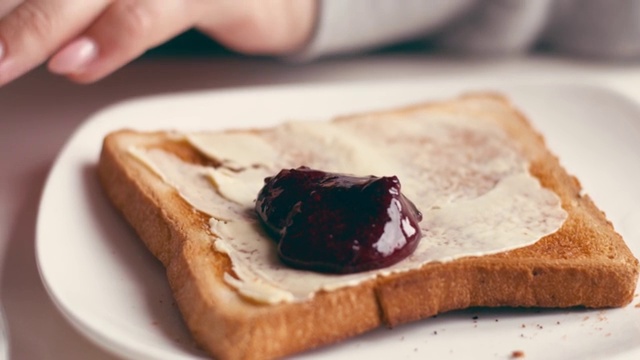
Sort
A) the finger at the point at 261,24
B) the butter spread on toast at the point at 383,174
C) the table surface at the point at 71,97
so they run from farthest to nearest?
the finger at the point at 261,24 < the table surface at the point at 71,97 < the butter spread on toast at the point at 383,174

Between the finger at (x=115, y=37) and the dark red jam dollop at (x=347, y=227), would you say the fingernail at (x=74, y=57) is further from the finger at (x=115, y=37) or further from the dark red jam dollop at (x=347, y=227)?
the dark red jam dollop at (x=347, y=227)

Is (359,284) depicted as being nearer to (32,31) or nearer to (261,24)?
(32,31)

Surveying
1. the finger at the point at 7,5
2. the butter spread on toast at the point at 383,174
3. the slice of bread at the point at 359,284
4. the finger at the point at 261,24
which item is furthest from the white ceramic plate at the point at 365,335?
the finger at the point at 7,5

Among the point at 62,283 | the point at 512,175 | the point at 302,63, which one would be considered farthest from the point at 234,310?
the point at 302,63

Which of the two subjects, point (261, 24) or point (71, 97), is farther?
point (71, 97)

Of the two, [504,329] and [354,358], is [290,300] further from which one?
[504,329]

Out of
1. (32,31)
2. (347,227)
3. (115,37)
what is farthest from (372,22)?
(347,227)

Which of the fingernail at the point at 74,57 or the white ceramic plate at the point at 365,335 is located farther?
the fingernail at the point at 74,57
